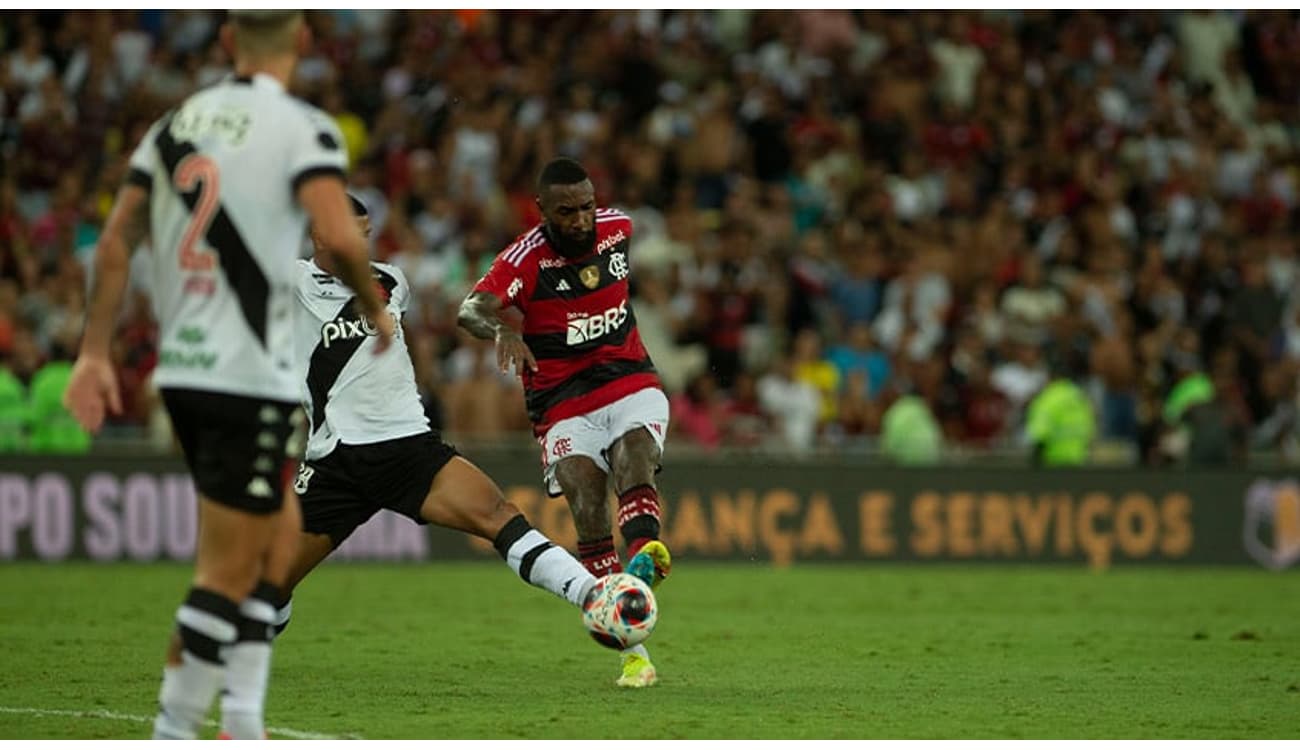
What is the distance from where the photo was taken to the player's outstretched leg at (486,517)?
34.2 feet

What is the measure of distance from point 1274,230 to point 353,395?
18.0m

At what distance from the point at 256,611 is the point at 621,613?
270 centimetres

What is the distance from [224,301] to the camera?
711cm

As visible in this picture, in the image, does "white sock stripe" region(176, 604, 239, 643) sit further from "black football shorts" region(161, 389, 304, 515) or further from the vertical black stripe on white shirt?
the vertical black stripe on white shirt

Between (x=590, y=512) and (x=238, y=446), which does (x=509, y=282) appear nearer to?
(x=590, y=512)

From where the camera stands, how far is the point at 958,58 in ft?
89.4

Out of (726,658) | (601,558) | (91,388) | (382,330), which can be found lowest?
(726,658)

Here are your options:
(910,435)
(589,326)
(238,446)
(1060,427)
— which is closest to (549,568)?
(589,326)

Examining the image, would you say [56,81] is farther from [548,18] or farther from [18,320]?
[548,18]

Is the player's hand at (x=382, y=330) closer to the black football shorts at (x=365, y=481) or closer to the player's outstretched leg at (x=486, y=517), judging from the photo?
Answer: the player's outstretched leg at (x=486, y=517)

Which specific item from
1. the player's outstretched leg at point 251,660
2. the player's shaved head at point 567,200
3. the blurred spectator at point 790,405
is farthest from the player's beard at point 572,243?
the blurred spectator at point 790,405

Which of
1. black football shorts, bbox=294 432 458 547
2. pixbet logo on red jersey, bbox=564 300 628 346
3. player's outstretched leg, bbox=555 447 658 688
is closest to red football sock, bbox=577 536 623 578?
player's outstretched leg, bbox=555 447 658 688

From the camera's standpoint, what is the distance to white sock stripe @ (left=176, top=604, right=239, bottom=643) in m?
7.06

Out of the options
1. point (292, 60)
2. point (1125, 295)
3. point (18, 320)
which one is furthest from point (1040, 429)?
point (292, 60)
